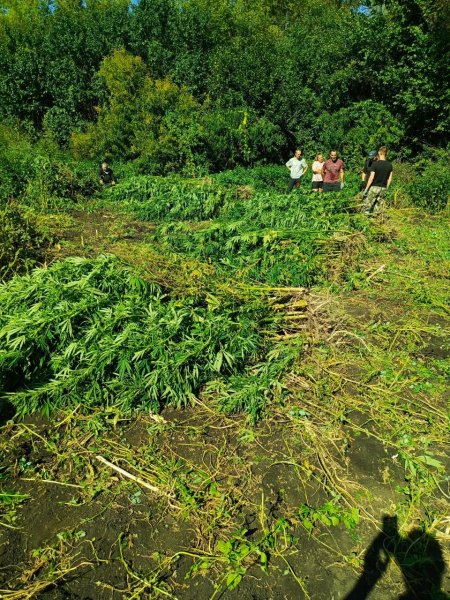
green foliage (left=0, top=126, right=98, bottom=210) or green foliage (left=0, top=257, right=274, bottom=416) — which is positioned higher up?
green foliage (left=0, top=126, right=98, bottom=210)

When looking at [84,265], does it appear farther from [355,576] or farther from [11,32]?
[11,32]

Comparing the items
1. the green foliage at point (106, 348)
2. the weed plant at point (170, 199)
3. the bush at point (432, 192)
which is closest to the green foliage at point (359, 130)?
the bush at point (432, 192)

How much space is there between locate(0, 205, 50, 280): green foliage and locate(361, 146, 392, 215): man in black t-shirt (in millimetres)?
6261

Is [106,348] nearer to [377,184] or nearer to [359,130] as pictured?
[377,184]

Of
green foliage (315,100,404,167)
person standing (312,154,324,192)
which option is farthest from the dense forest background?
person standing (312,154,324,192)

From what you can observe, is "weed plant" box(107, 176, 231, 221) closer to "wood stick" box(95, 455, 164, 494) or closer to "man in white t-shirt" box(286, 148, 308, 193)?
"man in white t-shirt" box(286, 148, 308, 193)

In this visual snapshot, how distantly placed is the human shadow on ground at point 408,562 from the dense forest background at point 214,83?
38.2 feet

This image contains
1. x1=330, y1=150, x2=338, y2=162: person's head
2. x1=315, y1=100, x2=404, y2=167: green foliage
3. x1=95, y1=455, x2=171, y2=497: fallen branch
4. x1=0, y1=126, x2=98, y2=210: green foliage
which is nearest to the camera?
x1=95, y1=455, x2=171, y2=497: fallen branch

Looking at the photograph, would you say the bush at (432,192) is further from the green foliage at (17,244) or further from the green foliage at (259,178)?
the green foliage at (17,244)

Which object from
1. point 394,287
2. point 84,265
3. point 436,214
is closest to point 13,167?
point 84,265

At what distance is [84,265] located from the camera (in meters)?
4.41

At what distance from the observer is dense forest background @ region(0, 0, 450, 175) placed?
1413 centimetres

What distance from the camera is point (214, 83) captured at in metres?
17.1

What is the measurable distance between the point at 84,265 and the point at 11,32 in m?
19.7
